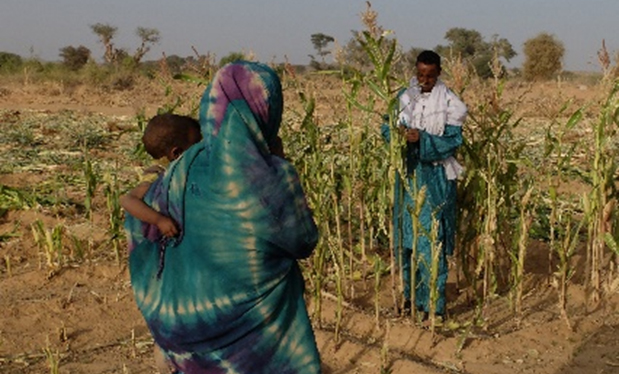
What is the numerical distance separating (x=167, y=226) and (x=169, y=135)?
1.51 ft

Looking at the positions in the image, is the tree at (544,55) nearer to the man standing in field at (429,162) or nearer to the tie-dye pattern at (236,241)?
the man standing in field at (429,162)

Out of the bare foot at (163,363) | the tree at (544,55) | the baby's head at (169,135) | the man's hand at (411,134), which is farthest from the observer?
the tree at (544,55)

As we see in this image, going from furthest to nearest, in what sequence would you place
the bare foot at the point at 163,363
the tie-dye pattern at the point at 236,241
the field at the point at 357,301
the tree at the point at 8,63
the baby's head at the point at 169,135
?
the tree at the point at 8,63
the field at the point at 357,301
the baby's head at the point at 169,135
the bare foot at the point at 163,363
the tie-dye pattern at the point at 236,241

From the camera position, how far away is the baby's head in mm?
2365

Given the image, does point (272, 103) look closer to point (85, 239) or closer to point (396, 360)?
point (396, 360)

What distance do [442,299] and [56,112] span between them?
13.8 m

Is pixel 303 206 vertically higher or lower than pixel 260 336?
higher

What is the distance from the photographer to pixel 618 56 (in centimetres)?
453

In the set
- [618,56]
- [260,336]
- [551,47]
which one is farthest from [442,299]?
[551,47]

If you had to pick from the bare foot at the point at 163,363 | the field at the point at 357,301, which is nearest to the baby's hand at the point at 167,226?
the bare foot at the point at 163,363

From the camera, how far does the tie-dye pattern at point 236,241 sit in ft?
6.33

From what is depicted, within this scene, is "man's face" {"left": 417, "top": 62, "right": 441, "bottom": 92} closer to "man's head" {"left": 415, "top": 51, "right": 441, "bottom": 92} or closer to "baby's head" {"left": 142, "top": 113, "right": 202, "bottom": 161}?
"man's head" {"left": 415, "top": 51, "right": 441, "bottom": 92}

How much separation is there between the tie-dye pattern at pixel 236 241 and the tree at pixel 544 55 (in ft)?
105

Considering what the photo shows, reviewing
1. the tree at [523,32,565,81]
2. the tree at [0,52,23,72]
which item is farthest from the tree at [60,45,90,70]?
the tree at [523,32,565,81]
